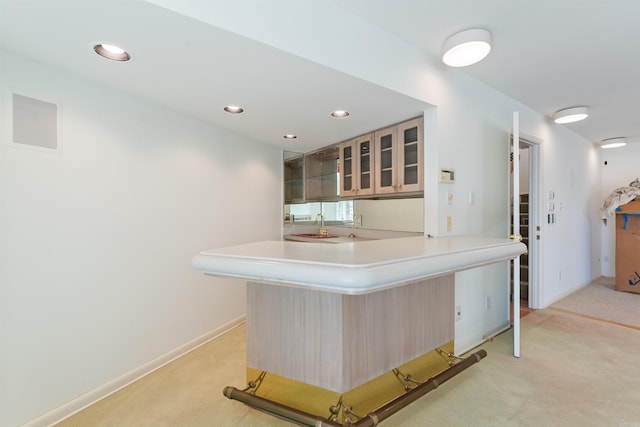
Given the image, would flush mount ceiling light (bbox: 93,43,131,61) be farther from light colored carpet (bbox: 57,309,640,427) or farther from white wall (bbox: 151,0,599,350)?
light colored carpet (bbox: 57,309,640,427)

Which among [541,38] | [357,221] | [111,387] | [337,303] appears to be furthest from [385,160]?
[111,387]

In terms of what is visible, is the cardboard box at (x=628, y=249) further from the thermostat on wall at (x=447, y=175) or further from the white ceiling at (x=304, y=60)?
the thermostat on wall at (x=447, y=175)

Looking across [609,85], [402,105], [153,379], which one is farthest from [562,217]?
[153,379]

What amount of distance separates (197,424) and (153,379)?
0.71 metres

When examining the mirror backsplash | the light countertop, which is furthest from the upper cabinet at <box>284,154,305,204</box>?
the light countertop

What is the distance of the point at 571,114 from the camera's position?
11.0ft

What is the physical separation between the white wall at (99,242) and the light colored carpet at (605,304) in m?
4.14

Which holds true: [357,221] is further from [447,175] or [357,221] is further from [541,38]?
[541,38]

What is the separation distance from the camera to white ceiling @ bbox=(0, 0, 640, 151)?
4.61 ft

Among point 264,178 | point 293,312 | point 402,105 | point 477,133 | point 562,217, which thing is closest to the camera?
point 293,312

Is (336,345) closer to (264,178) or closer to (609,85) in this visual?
(264,178)

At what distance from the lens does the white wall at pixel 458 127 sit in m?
1.59

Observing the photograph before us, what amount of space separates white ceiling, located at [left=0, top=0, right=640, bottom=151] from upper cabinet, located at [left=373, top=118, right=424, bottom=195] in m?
0.12

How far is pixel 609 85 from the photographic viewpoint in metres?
2.80
